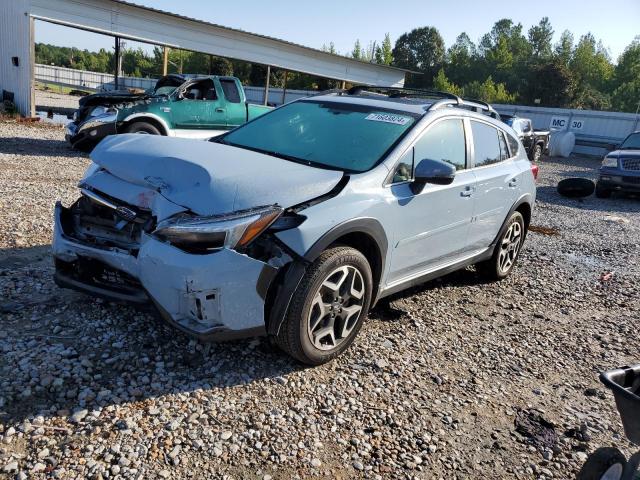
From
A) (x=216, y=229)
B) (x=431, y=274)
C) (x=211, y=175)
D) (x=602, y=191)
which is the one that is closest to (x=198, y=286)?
(x=216, y=229)

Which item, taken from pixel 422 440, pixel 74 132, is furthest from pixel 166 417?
pixel 74 132

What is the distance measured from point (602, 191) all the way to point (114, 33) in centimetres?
1570

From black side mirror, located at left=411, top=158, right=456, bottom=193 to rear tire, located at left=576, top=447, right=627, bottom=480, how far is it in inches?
78.4

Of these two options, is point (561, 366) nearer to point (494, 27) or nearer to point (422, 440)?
point (422, 440)

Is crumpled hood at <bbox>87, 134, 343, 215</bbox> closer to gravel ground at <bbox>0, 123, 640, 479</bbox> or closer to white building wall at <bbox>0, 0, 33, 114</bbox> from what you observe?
gravel ground at <bbox>0, 123, 640, 479</bbox>

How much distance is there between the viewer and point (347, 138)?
3918 mm

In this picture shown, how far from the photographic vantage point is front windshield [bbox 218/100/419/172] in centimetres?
372

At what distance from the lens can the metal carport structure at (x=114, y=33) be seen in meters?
15.4

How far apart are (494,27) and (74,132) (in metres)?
106

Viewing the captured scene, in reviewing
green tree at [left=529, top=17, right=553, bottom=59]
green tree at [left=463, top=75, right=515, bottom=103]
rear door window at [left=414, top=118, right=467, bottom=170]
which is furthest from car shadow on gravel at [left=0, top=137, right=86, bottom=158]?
green tree at [left=529, top=17, right=553, bottom=59]

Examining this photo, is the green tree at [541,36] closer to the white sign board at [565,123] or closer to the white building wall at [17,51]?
the white sign board at [565,123]

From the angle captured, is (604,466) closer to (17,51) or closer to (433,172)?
(433,172)

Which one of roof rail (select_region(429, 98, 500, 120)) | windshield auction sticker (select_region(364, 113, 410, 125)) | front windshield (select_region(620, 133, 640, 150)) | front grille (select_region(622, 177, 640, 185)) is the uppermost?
roof rail (select_region(429, 98, 500, 120))

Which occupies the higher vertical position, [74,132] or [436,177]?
[436,177]
